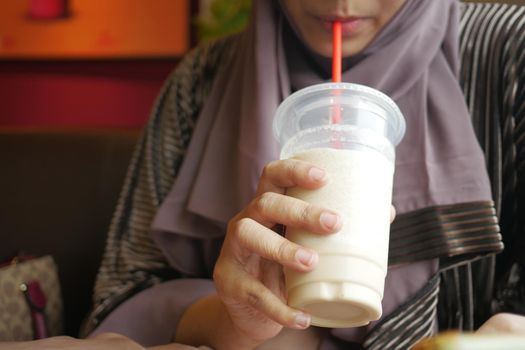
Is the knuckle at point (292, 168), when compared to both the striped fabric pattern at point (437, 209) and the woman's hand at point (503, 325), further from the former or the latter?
the striped fabric pattern at point (437, 209)

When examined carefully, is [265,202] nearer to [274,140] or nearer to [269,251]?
[269,251]

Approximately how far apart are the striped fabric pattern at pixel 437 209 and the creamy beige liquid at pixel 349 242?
12.2 inches

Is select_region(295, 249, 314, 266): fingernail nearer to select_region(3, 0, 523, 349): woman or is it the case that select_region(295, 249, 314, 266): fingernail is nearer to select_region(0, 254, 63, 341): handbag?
select_region(3, 0, 523, 349): woman

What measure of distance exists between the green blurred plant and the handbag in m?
1.70

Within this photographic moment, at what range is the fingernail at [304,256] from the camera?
654 millimetres

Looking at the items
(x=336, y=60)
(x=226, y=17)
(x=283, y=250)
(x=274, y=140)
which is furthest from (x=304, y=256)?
(x=226, y=17)

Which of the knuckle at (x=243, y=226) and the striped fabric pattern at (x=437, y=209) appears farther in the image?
the striped fabric pattern at (x=437, y=209)

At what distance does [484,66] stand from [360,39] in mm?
236

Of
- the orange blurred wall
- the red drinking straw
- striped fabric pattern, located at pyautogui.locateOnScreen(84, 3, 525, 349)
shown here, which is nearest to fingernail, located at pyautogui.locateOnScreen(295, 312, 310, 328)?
the red drinking straw

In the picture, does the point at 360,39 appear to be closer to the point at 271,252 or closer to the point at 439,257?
the point at 439,257

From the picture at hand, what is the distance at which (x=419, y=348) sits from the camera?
383 mm

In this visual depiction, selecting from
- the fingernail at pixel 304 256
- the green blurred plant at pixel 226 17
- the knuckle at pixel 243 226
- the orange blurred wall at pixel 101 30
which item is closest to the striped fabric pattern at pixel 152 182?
the knuckle at pixel 243 226

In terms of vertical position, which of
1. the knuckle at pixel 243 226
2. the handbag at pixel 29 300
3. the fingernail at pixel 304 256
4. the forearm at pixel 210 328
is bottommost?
the handbag at pixel 29 300

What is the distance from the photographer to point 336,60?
0.86m
